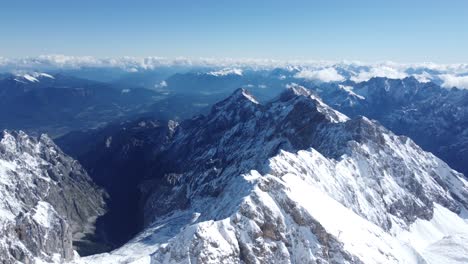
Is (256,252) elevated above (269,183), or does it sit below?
below

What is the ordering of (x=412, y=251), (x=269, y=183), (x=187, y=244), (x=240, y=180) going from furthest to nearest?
(x=412, y=251) < (x=240, y=180) < (x=269, y=183) < (x=187, y=244)

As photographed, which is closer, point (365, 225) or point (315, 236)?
point (315, 236)

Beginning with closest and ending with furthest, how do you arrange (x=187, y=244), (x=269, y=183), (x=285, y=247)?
(x=187, y=244) < (x=285, y=247) < (x=269, y=183)

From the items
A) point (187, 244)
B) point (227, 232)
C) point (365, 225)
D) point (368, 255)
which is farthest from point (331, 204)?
point (187, 244)

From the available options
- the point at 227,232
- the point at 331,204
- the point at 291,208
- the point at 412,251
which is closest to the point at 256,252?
the point at 227,232

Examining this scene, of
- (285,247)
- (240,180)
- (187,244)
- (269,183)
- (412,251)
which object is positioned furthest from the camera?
(412,251)

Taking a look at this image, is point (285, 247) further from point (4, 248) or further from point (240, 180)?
point (4, 248)

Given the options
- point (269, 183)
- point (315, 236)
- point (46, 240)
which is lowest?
point (46, 240)

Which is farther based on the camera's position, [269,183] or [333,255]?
[269,183]

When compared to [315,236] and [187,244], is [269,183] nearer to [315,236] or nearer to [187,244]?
[315,236]
